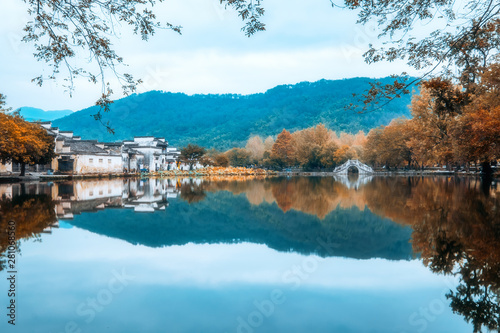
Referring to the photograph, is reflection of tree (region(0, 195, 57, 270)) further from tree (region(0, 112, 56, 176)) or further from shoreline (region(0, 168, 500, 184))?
shoreline (region(0, 168, 500, 184))

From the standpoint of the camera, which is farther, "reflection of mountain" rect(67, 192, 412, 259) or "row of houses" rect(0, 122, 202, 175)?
"row of houses" rect(0, 122, 202, 175)

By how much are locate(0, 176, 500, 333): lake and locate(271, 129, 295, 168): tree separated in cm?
6152

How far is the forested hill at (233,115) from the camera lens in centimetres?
13612

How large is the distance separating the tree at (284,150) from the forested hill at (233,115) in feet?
186

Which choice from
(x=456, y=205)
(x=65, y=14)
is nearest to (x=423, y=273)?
(x=65, y=14)

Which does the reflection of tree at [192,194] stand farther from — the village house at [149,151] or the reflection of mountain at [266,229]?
the village house at [149,151]

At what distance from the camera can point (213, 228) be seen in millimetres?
9398

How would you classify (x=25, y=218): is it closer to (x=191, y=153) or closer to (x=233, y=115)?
(x=191, y=153)

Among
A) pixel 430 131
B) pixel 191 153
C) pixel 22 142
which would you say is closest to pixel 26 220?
pixel 22 142

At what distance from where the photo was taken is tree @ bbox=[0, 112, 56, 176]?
26.7m

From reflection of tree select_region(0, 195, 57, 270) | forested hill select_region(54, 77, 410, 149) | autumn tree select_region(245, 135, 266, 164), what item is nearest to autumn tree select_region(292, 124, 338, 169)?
autumn tree select_region(245, 135, 266, 164)

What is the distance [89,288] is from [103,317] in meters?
0.98

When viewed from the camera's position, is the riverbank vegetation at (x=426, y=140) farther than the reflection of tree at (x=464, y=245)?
Yes

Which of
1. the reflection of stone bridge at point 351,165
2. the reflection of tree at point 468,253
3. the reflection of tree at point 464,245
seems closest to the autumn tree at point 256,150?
the reflection of stone bridge at point 351,165
